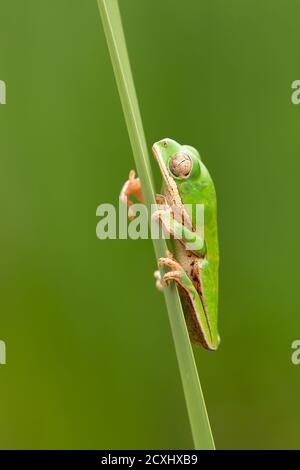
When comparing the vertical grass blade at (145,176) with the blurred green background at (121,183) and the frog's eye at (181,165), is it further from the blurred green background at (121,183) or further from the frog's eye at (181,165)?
the blurred green background at (121,183)

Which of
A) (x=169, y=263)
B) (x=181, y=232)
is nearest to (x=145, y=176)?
(x=169, y=263)

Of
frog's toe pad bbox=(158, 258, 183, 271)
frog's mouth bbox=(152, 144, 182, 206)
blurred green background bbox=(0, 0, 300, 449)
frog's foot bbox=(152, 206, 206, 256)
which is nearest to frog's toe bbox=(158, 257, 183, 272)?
frog's toe pad bbox=(158, 258, 183, 271)

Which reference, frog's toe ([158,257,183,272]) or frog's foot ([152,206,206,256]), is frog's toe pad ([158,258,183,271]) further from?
frog's foot ([152,206,206,256])

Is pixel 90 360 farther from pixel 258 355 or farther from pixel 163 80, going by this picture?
pixel 163 80

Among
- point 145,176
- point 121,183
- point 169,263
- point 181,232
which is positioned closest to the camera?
point 145,176

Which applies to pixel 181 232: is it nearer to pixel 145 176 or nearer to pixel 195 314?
pixel 195 314

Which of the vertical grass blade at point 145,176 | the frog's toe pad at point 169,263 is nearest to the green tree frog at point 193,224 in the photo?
the frog's toe pad at point 169,263
